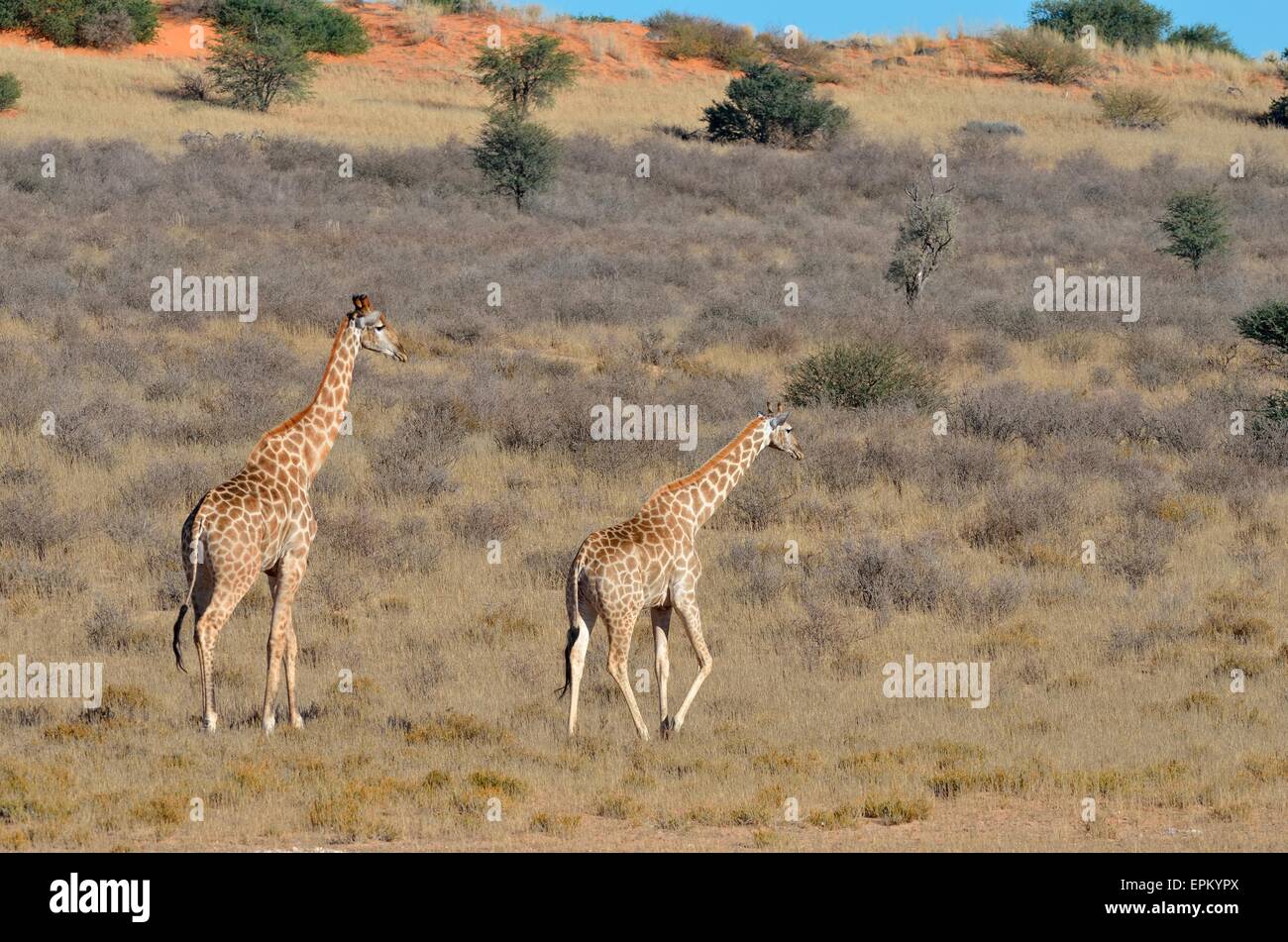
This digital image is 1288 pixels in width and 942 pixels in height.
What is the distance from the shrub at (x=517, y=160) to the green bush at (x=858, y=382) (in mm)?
21677

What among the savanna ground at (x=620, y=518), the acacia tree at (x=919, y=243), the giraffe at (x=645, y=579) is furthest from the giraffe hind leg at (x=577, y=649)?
the acacia tree at (x=919, y=243)

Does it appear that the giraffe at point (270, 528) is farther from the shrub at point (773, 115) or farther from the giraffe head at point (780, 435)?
the shrub at point (773, 115)

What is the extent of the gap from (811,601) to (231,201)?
28.4m

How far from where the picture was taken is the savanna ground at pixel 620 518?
32.4ft

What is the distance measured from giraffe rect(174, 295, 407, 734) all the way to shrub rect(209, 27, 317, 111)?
4665 cm

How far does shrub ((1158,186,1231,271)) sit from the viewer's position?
123 ft

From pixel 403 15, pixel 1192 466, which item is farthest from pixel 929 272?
pixel 403 15

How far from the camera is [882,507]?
706 inches

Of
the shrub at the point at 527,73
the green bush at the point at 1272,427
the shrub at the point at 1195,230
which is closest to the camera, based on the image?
the green bush at the point at 1272,427

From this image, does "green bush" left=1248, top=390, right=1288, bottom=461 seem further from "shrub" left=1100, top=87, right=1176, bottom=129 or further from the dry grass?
"shrub" left=1100, top=87, right=1176, bottom=129

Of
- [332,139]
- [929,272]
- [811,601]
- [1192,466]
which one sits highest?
[332,139]

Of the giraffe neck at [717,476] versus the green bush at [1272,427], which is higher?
the green bush at [1272,427]

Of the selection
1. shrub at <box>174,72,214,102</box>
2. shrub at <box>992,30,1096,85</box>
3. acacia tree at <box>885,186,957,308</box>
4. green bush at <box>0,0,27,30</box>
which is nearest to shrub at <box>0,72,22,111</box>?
shrub at <box>174,72,214,102</box>
